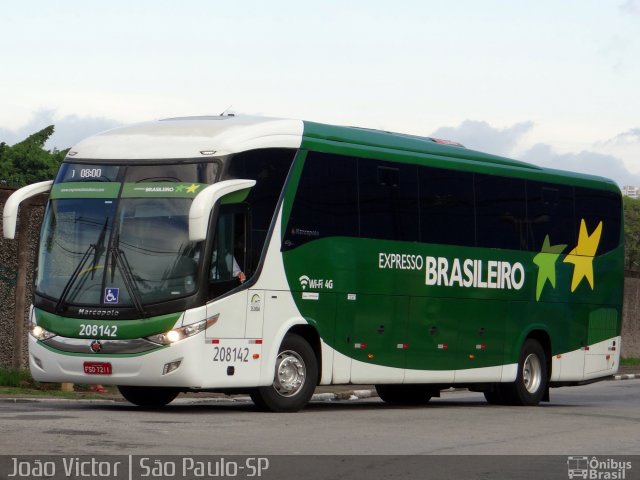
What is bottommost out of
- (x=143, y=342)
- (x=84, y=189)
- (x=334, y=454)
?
(x=334, y=454)

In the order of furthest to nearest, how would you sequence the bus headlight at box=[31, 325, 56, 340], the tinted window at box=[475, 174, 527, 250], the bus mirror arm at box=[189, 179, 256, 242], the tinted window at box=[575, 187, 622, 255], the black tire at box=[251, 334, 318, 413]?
the tinted window at box=[575, 187, 622, 255]
the tinted window at box=[475, 174, 527, 250]
the black tire at box=[251, 334, 318, 413]
the bus headlight at box=[31, 325, 56, 340]
the bus mirror arm at box=[189, 179, 256, 242]

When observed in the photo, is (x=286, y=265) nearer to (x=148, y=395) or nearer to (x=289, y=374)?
(x=289, y=374)

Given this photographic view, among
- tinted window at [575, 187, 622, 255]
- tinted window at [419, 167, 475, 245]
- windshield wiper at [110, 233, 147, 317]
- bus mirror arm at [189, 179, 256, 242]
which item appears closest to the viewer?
bus mirror arm at [189, 179, 256, 242]

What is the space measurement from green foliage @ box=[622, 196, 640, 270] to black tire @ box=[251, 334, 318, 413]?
93.9 meters

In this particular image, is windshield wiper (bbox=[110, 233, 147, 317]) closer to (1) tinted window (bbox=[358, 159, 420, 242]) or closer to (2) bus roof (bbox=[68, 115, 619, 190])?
(2) bus roof (bbox=[68, 115, 619, 190])

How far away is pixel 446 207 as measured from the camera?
20719mm

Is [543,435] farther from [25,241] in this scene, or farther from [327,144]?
[25,241]

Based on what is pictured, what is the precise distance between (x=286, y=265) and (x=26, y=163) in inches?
1492

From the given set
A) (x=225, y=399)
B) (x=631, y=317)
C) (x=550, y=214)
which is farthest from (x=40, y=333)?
(x=631, y=317)

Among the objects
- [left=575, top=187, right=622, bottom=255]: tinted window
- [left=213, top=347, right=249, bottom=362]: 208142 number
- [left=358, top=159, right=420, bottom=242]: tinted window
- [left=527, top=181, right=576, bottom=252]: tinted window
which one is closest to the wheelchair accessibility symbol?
[left=213, top=347, right=249, bottom=362]: 208142 number

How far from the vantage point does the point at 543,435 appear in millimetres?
15258

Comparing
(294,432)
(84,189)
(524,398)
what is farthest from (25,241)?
(294,432)

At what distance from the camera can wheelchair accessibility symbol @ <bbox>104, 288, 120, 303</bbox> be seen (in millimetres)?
16531

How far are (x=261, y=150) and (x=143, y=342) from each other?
9.64ft
